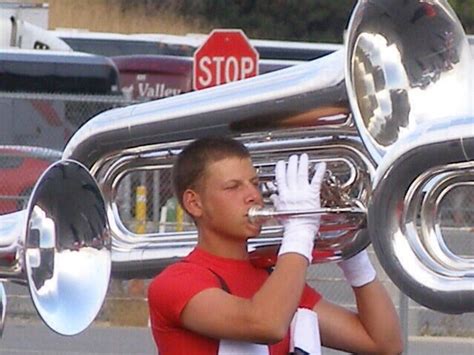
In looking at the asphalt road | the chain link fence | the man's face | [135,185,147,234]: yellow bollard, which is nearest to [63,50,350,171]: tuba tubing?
the man's face

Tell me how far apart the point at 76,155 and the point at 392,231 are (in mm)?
1126

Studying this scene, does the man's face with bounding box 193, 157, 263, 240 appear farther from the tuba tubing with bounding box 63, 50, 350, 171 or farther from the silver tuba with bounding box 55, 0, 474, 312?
the tuba tubing with bounding box 63, 50, 350, 171

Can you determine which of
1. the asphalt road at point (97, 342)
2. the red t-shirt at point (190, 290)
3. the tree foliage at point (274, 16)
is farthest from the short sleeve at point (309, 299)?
the tree foliage at point (274, 16)

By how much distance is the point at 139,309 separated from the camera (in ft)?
26.9

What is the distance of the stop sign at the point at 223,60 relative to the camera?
9211 millimetres

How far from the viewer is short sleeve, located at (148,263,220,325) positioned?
2.88m

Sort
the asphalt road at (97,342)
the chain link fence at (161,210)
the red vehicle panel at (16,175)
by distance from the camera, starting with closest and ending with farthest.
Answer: the chain link fence at (161,210), the asphalt road at (97,342), the red vehicle panel at (16,175)

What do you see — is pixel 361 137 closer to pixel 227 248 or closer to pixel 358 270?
pixel 358 270

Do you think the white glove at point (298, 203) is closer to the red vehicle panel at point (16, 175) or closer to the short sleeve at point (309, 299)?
the short sleeve at point (309, 299)

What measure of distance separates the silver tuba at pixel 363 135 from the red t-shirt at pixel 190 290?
0.11 metres

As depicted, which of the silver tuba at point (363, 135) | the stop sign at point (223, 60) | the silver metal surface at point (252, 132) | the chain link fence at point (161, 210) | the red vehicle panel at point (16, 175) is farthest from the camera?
the stop sign at point (223, 60)

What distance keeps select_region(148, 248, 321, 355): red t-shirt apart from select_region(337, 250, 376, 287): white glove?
262mm

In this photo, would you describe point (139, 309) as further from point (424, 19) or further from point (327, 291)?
point (424, 19)

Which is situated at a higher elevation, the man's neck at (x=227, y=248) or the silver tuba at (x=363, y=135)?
the silver tuba at (x=363, y=135)
